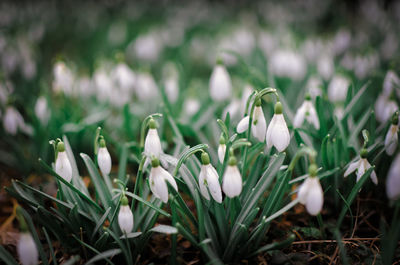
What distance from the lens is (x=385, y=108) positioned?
5.79 feet

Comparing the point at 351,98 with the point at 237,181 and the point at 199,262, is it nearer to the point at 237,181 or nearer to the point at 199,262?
the point at 237,181

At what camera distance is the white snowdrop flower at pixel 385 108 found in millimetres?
1699

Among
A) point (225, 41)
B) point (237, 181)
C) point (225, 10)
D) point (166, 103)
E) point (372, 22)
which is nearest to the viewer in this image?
point (237, 181)

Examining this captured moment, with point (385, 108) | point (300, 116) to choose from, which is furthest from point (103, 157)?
point (385, 108)

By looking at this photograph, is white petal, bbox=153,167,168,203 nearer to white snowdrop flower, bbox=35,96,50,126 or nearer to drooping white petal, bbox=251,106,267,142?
drooping white petal, bbox=251,106,267,142

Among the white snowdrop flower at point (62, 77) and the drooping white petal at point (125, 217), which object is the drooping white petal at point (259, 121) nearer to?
the drooping white petal at point (125, 217)

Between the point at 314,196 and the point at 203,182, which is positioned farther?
the point at 203,182

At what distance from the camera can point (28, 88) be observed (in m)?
2.74

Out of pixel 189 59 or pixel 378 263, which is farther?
pixel 189 59

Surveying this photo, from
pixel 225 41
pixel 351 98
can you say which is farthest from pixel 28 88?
pixel 351 98

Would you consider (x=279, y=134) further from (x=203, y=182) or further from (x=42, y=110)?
(x=42, y=110)

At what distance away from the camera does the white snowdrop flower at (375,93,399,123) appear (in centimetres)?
170

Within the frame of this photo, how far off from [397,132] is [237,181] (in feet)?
2.61

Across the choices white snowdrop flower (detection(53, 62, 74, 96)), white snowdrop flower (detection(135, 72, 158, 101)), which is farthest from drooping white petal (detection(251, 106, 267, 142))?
white snowdrop flower (detection(53, 62, 74, 96))
